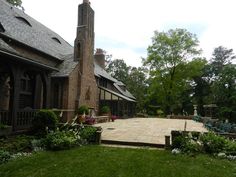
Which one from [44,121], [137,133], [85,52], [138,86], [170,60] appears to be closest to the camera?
[44,121]

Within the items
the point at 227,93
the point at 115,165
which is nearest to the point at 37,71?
the point at 115,165

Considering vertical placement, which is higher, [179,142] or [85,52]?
[85,52]

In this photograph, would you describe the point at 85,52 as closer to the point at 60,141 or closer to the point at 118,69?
the point at 60,141

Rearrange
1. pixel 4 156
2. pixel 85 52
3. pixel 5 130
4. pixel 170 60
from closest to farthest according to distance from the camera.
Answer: pixel 4 156 → pixel 5 130 → pixel 85 52 → pixel 170 60

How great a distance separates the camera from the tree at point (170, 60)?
3747 centimetres

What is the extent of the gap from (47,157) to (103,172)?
2217mm

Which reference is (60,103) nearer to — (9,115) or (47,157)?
(9,115)

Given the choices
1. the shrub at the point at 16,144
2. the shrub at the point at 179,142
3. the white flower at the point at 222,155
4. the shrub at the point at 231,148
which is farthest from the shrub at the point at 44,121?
the shrub at the point at 231,148

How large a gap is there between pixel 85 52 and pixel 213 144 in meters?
14.2

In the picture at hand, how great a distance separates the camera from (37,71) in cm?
1157

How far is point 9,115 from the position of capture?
9508 mm

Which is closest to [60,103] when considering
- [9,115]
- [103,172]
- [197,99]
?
[9,115]

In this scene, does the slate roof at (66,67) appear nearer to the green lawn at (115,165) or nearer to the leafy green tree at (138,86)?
the green lawn at (115,165)

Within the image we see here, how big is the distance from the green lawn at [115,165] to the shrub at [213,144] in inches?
26.9
